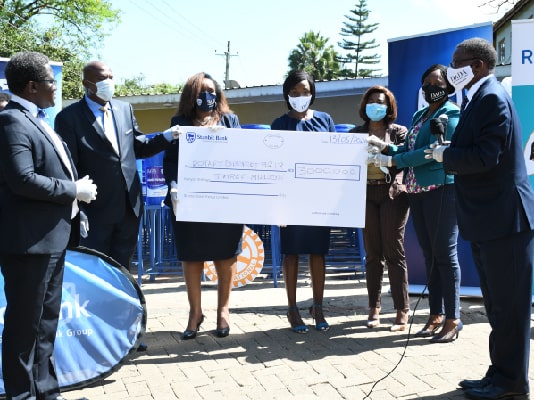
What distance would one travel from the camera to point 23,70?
3039 millimetres

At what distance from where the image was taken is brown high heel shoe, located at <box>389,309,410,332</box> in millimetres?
4907

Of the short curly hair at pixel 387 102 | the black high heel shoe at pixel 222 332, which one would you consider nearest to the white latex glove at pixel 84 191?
the black high heel shoe at pixel 222 332

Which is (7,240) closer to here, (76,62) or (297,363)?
(297,363)

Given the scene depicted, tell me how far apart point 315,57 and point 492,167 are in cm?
6442

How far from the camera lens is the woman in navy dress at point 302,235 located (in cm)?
488

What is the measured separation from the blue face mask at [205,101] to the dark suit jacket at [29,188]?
5.88 ft

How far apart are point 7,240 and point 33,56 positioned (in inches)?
39.0

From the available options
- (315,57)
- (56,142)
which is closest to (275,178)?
(56,142)

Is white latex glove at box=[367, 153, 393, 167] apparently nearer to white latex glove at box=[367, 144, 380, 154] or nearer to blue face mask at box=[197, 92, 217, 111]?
A: white latex glove at box=[367, 144, 380, 154]

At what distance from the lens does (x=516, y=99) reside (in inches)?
219

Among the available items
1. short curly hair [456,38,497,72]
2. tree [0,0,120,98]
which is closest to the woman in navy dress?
short curly hair [456,38,497,72]

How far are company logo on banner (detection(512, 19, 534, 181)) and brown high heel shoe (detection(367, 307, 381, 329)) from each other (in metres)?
2.04

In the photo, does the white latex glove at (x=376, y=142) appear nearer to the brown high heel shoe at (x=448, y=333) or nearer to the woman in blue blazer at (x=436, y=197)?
the woman in blue blazer at (x=436, y=197)

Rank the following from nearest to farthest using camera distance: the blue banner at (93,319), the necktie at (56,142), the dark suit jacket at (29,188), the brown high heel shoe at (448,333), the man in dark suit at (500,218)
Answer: the dark suit jacket at (29,188) → the necktie at (56,142) → the man in dark suit at (500,218) → the blue banner at (93,319) → the brown high heel shoe at (448,333)
